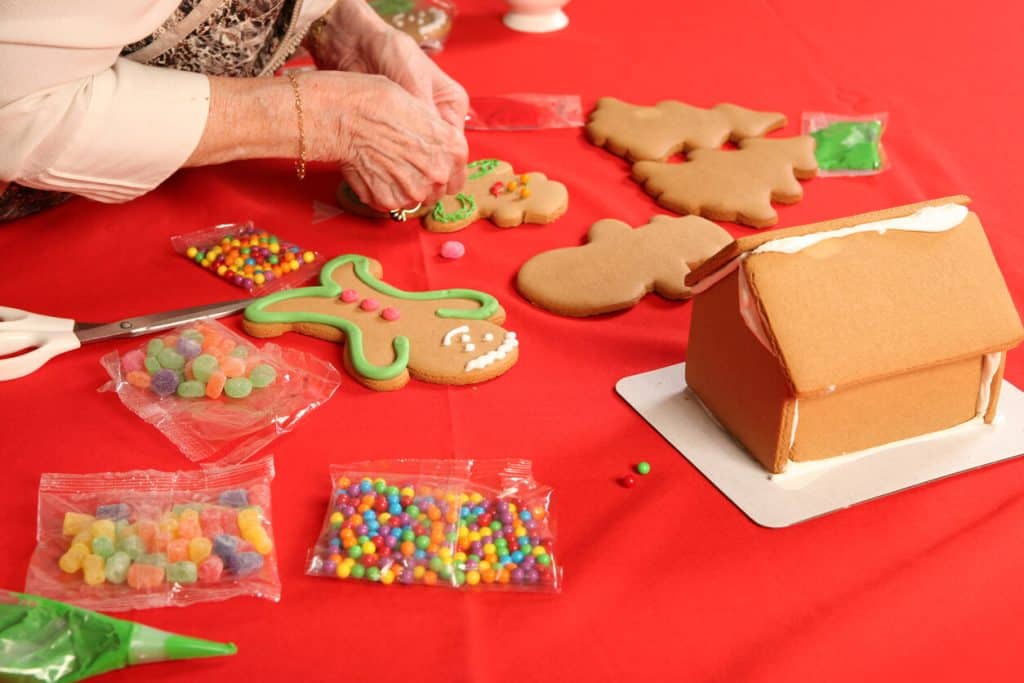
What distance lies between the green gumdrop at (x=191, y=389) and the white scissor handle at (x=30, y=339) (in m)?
0.16

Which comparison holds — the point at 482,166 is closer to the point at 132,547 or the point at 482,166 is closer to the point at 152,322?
the point at 152,322

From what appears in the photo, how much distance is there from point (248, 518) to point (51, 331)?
15.3 inches

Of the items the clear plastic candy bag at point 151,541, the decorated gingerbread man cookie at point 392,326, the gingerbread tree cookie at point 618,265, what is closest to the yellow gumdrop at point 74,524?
the clear plastic candy bag at point 151,541

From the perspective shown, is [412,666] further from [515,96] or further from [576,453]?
[515,96]

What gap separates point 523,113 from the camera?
1621 mm

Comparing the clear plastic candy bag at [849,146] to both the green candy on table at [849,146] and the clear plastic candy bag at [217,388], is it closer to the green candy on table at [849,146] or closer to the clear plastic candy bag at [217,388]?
A: the green candy on table at [849,146]

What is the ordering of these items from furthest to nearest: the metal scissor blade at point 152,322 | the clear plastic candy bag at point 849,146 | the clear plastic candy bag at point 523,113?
the clear plastic candy bag at point 523,113, the clear plastic candy bag at point 849,146, the metal scissor blade at point 152,322

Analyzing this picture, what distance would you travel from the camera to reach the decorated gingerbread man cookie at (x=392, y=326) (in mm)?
1081

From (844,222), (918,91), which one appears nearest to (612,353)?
(844,222)

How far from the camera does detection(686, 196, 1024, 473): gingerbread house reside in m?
0.89

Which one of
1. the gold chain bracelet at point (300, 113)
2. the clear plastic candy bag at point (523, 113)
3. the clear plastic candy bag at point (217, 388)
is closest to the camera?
the clear plastic candy bag at point (217, 388)

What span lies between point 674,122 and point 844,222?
0.66 meters

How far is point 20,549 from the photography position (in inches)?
35.0

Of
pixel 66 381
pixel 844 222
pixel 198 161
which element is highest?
pixel 844 222
